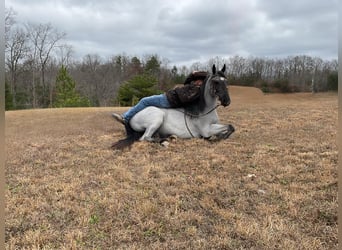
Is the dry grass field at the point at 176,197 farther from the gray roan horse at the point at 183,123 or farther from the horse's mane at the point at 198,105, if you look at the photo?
the horse's mane at the point at 198,105

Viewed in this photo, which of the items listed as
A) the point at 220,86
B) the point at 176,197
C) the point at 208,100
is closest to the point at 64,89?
the point at 208,100

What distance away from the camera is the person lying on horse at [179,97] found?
524 cm

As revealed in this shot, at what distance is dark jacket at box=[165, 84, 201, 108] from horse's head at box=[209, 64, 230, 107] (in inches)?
13.8

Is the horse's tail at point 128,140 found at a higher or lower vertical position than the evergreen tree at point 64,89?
lower

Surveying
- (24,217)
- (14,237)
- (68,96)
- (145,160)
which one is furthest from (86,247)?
(68,96)

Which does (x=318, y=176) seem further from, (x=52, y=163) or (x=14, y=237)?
(x=52, y=163)

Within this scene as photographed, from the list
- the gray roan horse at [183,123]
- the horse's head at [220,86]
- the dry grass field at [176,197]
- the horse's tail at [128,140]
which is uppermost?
the horse's head at [220,86]

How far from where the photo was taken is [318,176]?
3.15 meters

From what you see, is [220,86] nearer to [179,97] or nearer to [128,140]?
[179,97]

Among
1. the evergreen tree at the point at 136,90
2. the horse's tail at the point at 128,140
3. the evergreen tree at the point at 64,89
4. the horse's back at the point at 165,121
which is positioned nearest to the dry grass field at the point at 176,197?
the horse's tail at the point at 128,140

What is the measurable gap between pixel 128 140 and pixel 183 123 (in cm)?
98

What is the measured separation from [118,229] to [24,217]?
2.51ft

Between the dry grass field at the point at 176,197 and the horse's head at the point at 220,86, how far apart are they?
70cm

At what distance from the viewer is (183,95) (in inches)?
207
